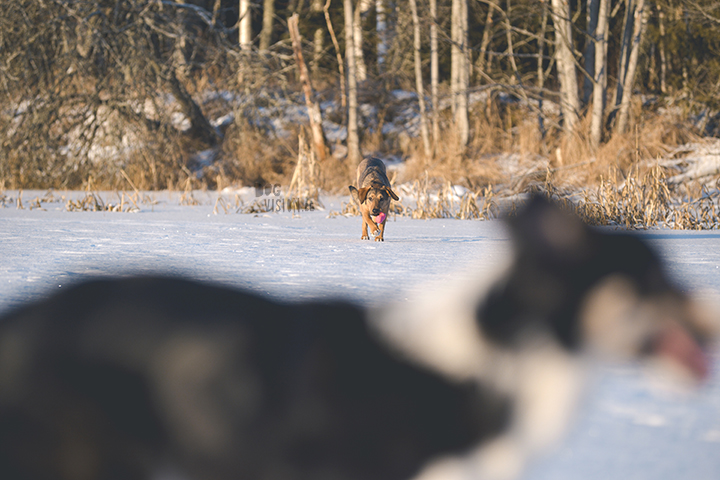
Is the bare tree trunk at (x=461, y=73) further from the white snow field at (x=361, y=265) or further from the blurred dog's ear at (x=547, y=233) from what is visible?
the blurred dog's ear at (x=547, y=233)

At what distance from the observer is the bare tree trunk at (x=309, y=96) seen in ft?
40.4

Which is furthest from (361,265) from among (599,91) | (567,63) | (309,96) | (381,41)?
(381,41)

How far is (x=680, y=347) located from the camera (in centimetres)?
115

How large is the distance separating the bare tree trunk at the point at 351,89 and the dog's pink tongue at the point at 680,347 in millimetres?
11085

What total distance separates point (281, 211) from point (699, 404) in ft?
21.8

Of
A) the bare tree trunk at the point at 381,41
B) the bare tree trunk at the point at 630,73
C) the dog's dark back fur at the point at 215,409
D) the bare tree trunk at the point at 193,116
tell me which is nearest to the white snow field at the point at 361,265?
the dog's dark back fur at the point at 215,409

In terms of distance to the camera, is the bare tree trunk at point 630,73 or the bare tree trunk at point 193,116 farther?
the bare tree trunk at point 193,116

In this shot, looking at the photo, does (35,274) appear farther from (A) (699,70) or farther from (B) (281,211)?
(A) (699,70)

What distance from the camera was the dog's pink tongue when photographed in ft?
3.69

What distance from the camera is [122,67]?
393 inches

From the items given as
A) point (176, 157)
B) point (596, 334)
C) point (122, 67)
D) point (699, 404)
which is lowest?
point (699, 404)

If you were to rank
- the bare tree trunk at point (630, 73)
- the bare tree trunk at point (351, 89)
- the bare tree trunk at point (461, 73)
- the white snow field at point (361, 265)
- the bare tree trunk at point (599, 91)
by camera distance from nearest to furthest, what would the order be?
the white snow field at point (361, 265), the bare tree trunk at point (599, 91), the bare tree trunk at point (630, 73), the bare tree trunk at point (461, 73), the bare tree trunk at point (351, 89)

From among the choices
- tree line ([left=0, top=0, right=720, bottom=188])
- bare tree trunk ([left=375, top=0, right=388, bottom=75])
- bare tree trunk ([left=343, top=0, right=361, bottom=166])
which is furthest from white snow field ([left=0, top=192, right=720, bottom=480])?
bare tree trunk ([left=375, top=0, right=388, bottom=75])

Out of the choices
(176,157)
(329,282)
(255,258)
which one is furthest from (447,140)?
(329,282)
